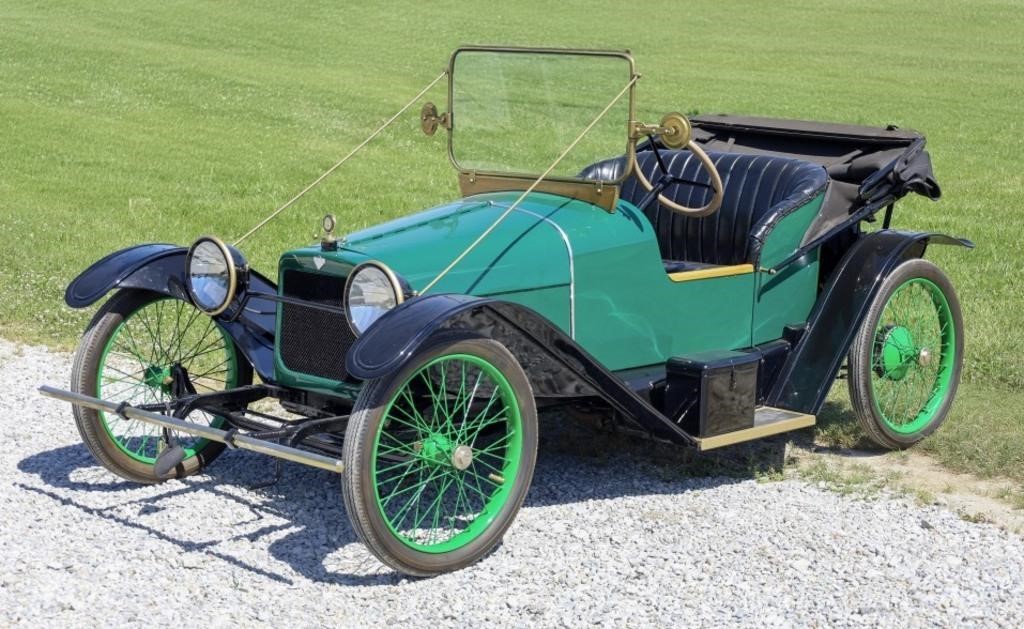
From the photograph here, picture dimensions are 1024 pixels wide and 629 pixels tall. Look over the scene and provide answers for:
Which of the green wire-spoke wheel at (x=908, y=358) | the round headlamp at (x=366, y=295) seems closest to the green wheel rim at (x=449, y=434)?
the round headlamp at (x=366, y=295)

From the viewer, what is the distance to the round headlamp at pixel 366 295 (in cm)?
482

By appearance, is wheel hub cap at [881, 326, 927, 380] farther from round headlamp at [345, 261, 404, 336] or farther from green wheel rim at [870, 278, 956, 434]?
round headlamp at [345, 261, 404, 336]

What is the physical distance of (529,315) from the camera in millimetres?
4867

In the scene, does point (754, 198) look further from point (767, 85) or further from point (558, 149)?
point (767, 85)

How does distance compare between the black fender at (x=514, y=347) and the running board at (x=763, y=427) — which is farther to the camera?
the running board at (x=763, y=427)

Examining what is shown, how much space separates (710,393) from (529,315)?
1.03m

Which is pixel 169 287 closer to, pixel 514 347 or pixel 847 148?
pixel 514 347

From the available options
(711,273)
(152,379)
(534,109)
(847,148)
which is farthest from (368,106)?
(711,273)

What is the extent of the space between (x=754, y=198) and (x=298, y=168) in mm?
9978

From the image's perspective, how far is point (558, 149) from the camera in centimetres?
584

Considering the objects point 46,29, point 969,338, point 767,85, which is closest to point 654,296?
point 969,338

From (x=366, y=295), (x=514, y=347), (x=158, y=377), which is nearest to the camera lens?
(x=366, y=295)

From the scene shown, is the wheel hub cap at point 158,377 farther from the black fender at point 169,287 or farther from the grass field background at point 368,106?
the grass field background at point 368,106

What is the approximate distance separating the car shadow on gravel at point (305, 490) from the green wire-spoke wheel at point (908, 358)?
501 millimetres
